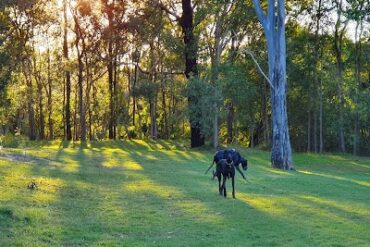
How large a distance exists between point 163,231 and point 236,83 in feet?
89.6

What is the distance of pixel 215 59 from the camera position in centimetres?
3953

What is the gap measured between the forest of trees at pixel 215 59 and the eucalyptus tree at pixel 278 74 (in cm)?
480

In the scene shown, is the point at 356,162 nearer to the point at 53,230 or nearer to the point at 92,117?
the point at 53,230

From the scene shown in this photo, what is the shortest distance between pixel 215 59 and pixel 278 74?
39.3 feet

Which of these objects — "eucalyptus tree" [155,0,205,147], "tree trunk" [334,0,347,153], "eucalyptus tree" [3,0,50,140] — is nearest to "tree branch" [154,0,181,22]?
"eucalyptus tree" [155,0,205,147]

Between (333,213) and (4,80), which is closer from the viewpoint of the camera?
(333,213)

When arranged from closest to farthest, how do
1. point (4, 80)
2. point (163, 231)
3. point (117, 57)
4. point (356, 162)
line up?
point (163, 231), point (4, 80), point (356, 162), point (117, 57)

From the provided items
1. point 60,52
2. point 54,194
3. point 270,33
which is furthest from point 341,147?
point 54,194

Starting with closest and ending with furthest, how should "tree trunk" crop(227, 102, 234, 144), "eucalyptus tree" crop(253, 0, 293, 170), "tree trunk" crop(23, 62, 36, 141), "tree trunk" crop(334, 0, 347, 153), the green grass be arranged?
1. the green grass
2. "eucalyptus tree" crop(253, 0, 293, 170)
3. "tree trunk" crop(334, 0, 347, 153)
4. "tree trunk" crop(227, 102, 234, 144)
5. "tree trunk" crop(23, 62, 36, 141)

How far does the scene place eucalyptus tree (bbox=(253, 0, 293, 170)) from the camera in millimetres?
27812

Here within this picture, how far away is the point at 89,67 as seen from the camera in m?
51.5

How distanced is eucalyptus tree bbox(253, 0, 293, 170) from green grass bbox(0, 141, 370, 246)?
5.02 m

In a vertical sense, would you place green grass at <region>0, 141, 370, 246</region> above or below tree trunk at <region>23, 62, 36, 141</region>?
below

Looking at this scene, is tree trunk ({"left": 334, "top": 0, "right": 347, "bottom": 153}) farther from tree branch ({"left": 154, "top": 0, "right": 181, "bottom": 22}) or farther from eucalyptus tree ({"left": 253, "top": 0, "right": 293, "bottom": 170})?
eucalyptus tree ({"left": 253, "top": 0, "right": 293, "bottom": 170})
